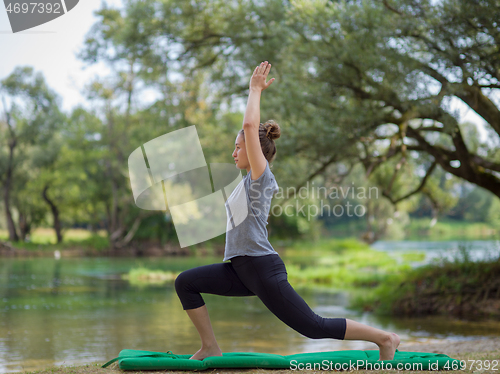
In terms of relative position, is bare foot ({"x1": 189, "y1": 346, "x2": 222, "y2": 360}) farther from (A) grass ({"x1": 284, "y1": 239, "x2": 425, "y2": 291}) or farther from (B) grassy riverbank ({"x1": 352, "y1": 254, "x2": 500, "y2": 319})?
(A) grass ({"x1": 284, "y1": 239, "x2": 425, "y2": 291})

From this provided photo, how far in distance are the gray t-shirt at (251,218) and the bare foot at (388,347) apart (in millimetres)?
1106

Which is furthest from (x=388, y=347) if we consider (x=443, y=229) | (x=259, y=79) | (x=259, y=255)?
(x=443, y=229)

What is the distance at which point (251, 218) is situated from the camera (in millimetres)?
3191

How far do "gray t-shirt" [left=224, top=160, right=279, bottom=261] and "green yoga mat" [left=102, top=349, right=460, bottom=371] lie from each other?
0.89 meters

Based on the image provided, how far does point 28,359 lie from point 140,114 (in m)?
25.2

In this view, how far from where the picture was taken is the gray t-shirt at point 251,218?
3.19m

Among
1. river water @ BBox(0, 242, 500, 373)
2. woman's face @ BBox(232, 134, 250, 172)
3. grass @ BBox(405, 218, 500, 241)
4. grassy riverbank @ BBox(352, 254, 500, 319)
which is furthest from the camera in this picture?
grass @ BBox(405, 218, 500, 241)

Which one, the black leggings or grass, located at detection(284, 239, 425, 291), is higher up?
the black leggings

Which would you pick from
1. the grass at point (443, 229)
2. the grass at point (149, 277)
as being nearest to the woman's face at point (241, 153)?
the grass at point (149, 277)

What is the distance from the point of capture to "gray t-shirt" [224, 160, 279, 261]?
319cm

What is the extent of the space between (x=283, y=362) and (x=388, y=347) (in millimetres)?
784

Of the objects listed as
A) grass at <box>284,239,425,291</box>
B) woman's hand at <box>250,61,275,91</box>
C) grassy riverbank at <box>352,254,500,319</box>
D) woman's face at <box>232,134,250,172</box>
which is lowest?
grass at <box>284,239,425,291</box>

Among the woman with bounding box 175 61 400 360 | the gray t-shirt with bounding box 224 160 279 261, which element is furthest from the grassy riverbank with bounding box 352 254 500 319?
the gray t-shirt with bounding box 224 160 279 261

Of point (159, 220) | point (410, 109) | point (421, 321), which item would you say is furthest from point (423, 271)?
point (159, 220)
